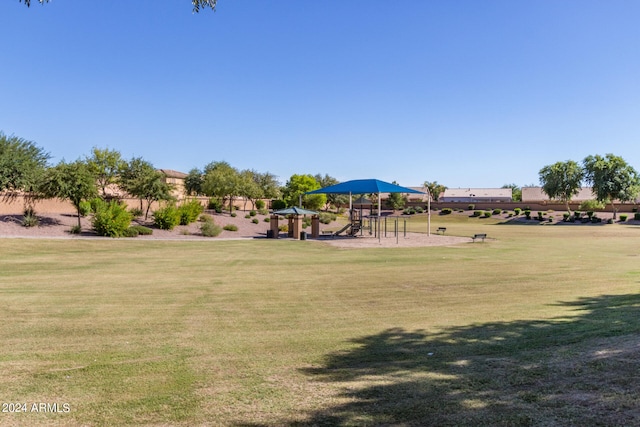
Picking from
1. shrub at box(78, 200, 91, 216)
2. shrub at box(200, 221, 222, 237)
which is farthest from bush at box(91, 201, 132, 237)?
shrub at box(200, 221, 222, 237)

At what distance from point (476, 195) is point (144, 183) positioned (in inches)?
4748

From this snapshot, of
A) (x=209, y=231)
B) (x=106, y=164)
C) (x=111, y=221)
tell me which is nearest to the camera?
(x=111, y=221)

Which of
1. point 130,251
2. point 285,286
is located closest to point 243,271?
point 285,286

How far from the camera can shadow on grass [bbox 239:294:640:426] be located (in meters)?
4.58

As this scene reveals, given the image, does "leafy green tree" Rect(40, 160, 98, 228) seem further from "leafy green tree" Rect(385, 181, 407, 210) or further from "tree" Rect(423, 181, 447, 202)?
"tree" Rect(423, 181, 447, 202)

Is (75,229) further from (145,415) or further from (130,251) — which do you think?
(145,415)

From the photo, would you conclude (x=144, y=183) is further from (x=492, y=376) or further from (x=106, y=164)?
(x=492, y=376)

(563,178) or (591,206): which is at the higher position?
(563,178)

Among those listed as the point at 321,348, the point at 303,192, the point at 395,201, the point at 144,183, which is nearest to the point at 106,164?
the point at 144,183

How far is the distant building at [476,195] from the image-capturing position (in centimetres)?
14138

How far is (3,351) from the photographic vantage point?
7145 millimetres

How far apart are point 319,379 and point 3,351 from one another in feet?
15.7

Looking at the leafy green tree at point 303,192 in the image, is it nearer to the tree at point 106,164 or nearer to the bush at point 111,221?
the tree at point 106,164

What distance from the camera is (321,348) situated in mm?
7531
